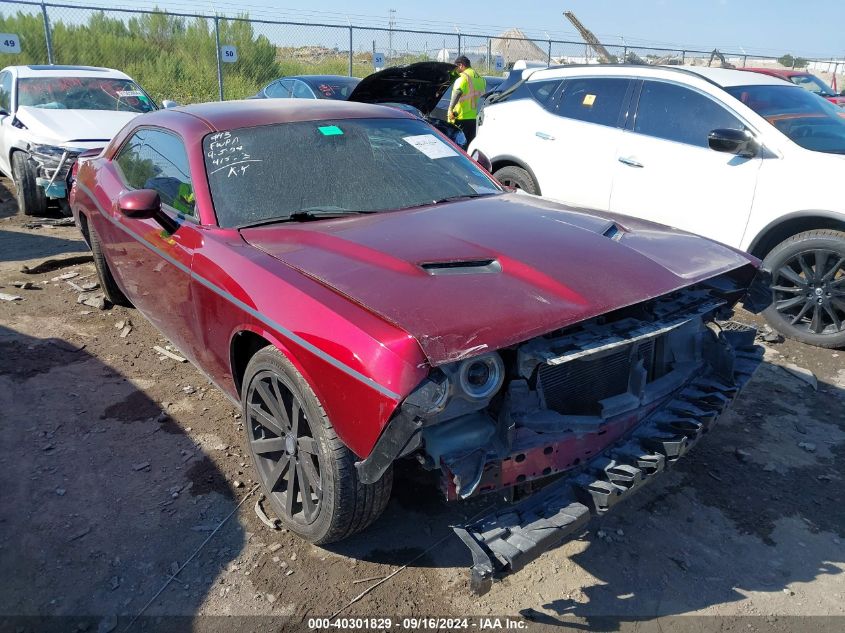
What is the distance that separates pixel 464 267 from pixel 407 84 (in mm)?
4627

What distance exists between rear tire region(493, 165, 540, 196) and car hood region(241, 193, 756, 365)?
312cm

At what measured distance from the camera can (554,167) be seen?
6.31 m

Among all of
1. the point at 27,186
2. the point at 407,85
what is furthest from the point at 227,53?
the point at 407,85

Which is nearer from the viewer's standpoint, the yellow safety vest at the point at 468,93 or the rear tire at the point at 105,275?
the rear tire at the point at 105,275

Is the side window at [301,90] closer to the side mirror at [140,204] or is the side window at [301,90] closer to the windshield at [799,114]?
the windshield at [799,114]

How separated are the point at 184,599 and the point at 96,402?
187 cm

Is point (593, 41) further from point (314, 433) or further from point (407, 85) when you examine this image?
point (314, 433)

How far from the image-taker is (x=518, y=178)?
6680 millimetres

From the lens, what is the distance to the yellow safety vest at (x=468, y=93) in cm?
1021

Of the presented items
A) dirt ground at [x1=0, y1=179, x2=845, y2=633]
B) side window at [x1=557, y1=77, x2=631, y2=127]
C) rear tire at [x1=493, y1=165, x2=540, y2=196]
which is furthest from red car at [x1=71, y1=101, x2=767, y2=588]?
rear tire at [x1=493, y1=165, x2=540, y2=196]

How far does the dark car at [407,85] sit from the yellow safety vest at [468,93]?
3099 mm

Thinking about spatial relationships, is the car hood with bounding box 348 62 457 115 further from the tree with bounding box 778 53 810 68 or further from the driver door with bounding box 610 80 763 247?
the tree with bounding box 778 53 810 68

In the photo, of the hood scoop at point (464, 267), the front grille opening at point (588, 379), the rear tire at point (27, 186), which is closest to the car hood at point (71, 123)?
the rear tire at point (27, 186)

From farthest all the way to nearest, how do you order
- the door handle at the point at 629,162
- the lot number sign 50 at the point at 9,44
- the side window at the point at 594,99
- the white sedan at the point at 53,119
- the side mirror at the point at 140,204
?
the lot number sign 50 at the point at 9,44 → the white sedan at the point at 53,119 → the side window at the point at 594,99 → the door handle at the point at 629,162 → the side mirror at the point at 140,204
